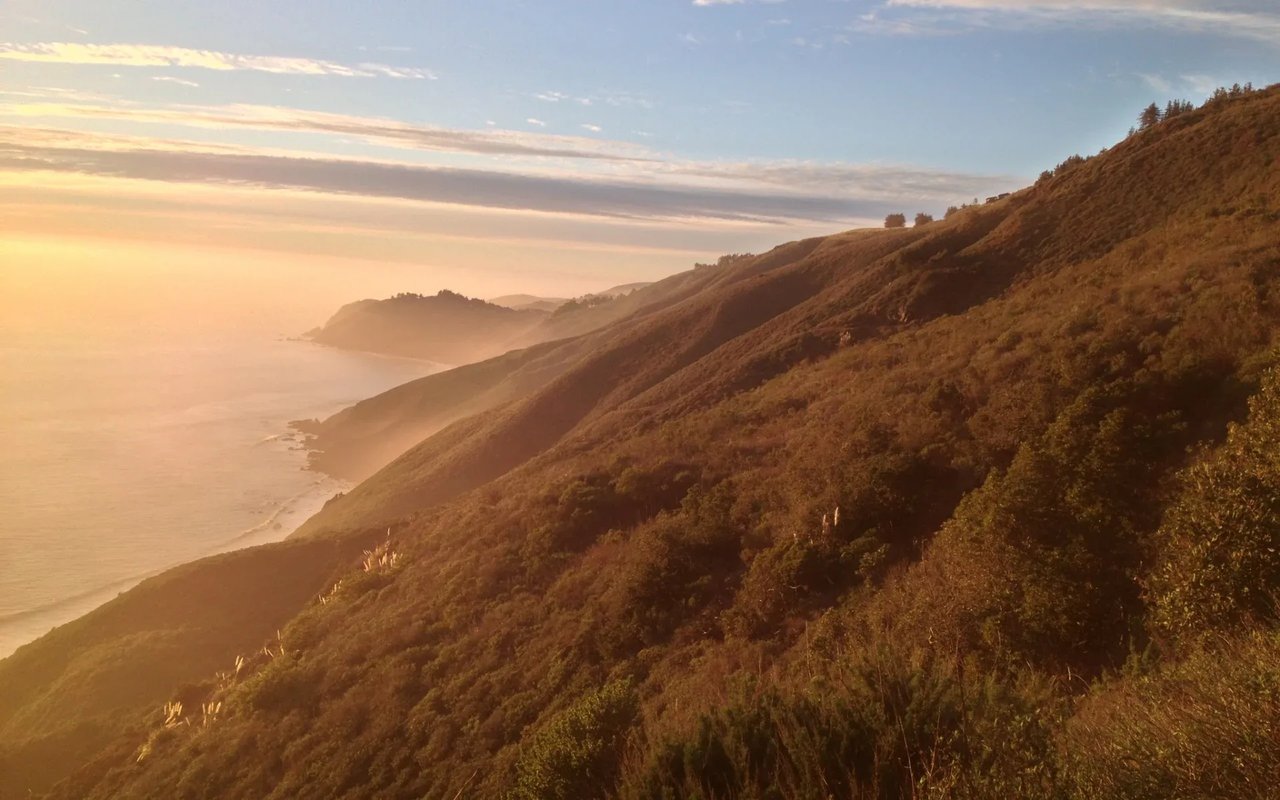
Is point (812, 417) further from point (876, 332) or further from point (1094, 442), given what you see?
point (876, 332)

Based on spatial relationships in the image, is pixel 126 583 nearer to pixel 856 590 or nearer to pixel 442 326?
pixel 856 590

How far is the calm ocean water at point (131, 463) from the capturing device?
4291 centimetres

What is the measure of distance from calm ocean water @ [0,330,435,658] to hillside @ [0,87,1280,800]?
20.1 meters

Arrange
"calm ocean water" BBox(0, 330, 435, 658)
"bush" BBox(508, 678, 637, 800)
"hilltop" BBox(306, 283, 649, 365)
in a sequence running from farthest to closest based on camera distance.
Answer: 1. "hilltop" BBox(306, 283, 649, 365)
2. "calm ocean water" BBox(0, 330, 435, 658)
3. "bush" BBox(508, 678, 637, 800)

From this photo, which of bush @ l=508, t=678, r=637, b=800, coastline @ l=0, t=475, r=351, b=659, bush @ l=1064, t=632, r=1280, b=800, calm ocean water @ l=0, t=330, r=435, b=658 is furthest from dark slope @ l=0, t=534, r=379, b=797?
bush @ l=1064, t=632, r=1280, b=800

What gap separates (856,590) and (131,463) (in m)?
70.9

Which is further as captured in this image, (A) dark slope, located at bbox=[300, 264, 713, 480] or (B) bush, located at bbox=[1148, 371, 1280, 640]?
(A) dark slope, located at bbox=[300, 264, 713, 480]

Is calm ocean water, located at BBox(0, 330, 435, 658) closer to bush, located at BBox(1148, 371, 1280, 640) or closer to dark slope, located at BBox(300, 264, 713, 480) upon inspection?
dark slope, located at BBox(300, 264, 713, 480)

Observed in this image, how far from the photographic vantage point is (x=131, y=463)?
6341cm

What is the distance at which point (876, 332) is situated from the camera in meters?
27.4

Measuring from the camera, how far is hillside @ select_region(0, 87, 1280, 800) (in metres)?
5.50

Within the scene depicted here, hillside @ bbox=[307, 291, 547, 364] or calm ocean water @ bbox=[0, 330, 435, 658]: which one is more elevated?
hillside @ bbox=[307, 291, 547, 364]

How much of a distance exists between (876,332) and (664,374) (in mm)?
16565

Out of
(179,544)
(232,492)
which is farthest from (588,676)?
(232,492)
